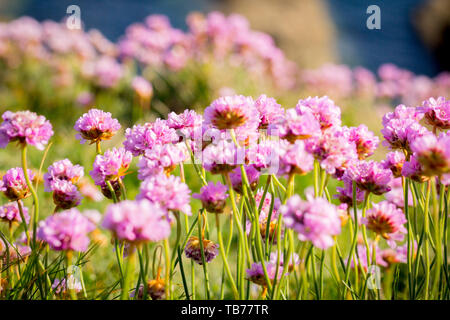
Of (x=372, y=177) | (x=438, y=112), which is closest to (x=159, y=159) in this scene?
(x=372, y=177)

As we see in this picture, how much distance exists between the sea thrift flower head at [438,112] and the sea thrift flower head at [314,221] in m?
0.35

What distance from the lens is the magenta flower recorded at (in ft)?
2.23

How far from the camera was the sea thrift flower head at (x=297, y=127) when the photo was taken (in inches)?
23.0

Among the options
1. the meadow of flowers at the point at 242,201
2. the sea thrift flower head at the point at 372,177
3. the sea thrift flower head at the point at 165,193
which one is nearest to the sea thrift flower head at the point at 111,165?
the meadow of flowers at the point at 242,201

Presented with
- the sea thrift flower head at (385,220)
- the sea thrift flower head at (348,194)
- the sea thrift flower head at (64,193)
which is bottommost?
the sea thrift flower head at (385,220)

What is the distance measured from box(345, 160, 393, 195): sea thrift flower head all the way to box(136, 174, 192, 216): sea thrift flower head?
287 millimetres

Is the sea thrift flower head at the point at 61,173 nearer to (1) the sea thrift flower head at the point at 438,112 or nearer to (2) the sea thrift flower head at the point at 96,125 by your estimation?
(2) the sea thrift flower head at the point at 96,125

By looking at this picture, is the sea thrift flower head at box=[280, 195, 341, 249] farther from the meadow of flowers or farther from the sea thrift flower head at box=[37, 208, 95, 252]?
the sea thrift flower head at box=[37, 208, 95, 252]

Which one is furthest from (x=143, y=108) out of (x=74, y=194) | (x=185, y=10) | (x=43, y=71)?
(x=185, y=10)

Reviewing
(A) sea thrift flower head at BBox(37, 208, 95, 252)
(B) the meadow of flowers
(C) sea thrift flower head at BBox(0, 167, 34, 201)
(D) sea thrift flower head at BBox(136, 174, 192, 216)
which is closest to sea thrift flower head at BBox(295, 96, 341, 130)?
(B) the meadow of flowers

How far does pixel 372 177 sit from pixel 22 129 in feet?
1.68
